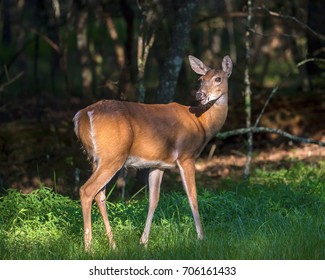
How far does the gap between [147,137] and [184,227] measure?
855 mm

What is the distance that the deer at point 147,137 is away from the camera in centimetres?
695

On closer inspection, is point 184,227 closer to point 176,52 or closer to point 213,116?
point 213,116

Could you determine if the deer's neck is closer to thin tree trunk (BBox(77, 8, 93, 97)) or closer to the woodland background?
the woodland background

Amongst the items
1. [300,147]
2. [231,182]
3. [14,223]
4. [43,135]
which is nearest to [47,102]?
[43,135]

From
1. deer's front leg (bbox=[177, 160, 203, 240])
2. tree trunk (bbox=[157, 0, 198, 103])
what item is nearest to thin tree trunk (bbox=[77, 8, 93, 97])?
tree trunk (bbox=[157, 0, 198, 103])

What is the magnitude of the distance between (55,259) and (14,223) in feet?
3.92

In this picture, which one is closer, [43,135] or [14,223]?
[14,223]

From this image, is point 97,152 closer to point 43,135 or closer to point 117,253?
point 117,253

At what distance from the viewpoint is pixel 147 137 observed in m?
7.26

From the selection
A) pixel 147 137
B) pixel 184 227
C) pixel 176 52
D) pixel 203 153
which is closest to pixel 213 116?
pixel 147 137

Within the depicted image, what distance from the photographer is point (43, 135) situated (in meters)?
12.5

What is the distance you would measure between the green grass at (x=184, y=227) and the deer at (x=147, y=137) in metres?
0.23

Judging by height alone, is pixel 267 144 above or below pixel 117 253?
below
